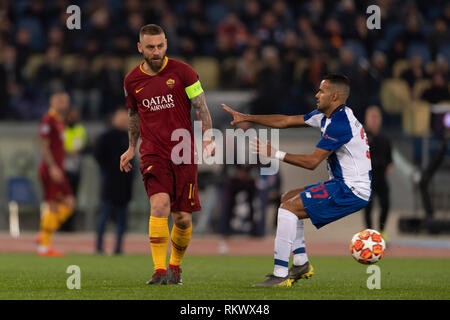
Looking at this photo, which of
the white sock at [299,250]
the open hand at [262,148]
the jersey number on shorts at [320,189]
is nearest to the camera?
the open hand at [262,148]

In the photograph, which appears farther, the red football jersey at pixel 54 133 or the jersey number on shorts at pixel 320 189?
the red football jersey at pixel 54 133

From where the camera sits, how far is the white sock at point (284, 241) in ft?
27.8

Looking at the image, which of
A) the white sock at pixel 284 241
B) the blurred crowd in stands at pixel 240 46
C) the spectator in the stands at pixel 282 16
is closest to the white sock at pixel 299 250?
the white sock at pixel 284 241

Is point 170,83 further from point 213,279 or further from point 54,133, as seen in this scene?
point 54,133

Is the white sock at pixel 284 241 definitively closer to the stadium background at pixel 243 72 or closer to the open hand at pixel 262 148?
the open hand at pixel 262 148

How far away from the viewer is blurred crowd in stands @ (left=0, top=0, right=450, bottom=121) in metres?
20.8

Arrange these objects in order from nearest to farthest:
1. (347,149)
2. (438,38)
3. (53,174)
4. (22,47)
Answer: (347,149), (53,174), (22,47), (438,38)

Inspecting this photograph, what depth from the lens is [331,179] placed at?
882 cm

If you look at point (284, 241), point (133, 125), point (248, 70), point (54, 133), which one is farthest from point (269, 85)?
A: point (284, 241)

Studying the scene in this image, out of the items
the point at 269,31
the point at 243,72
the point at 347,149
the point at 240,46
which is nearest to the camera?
the point at 347,149

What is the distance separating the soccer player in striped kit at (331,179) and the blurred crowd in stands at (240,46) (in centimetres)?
1094

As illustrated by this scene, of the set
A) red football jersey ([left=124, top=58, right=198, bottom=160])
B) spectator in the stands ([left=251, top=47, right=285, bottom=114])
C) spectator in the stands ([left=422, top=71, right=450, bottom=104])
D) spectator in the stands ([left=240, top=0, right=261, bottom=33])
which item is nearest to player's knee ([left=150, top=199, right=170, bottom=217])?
red football jersey ([left=124, top=58, right=198, bottom=160])

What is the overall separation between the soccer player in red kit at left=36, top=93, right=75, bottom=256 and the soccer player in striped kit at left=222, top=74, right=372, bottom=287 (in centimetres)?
632

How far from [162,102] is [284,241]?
181 centimetres
